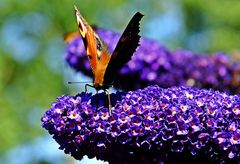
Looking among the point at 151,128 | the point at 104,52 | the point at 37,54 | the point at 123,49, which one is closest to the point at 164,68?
the point at 104,52

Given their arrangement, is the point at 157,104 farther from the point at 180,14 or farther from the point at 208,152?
the point at 180,14

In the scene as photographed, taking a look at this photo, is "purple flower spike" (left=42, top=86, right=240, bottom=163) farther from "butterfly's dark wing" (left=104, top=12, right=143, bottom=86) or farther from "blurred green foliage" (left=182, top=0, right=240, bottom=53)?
"blurred green foliage" (left=182, top=0, right=240, bottom=53)

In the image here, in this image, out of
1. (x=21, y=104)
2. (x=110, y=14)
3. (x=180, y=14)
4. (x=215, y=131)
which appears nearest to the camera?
(x=215, y=131)

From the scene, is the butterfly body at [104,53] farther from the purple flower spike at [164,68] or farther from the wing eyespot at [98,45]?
the purple flower spike at [164,68]

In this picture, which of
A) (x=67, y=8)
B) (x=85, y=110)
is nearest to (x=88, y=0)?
(x=67, y=8)

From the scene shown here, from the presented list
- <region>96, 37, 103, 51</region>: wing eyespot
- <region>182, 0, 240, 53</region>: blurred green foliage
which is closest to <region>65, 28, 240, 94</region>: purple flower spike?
<region>96, 37, 103, 51</region>: wing eyespot

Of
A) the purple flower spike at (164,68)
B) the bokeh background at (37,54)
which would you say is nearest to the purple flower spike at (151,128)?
the purple flower spike at (164,68)

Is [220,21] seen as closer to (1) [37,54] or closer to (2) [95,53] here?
(1) [37,54]

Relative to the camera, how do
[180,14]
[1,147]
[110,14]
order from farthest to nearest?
[180,14] < [110,14] < [1,147]
